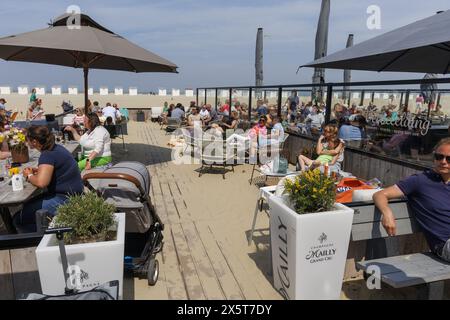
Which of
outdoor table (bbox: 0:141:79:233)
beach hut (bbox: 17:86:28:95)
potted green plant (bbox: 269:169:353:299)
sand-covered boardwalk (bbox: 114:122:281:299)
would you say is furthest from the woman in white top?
beach hut (bbox: 17:86:28:95)

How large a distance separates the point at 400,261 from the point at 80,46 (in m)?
5.13

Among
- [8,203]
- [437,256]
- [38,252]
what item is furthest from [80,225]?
[437,256]

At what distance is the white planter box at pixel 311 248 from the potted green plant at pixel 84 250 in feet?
3.59

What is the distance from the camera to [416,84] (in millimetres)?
4250

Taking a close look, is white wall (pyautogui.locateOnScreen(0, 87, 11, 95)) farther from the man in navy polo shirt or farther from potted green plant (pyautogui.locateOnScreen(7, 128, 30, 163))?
the man in navy polo shirt

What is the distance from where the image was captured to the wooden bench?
2.17 meters

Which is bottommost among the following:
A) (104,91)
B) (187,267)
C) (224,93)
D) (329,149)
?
(187,267)

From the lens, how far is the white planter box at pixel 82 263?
1857 mm

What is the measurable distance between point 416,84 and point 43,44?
5.34 m

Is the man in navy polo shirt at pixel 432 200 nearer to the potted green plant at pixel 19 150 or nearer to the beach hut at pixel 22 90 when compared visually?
the potted green plant at pixel 19 150

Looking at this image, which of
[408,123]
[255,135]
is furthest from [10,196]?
[408,123]

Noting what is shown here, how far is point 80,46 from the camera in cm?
520

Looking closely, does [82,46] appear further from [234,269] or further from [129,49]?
[234,269]

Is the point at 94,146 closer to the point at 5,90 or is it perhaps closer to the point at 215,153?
the point at 215,153
